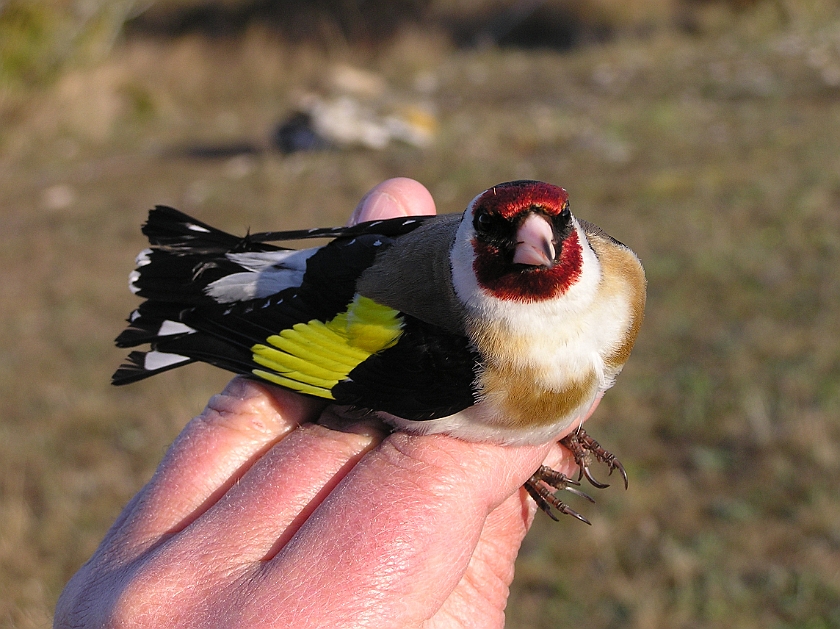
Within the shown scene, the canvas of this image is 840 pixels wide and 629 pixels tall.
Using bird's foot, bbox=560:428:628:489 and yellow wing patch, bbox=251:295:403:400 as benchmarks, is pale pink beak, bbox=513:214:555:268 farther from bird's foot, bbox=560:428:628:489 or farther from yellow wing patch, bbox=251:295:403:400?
bird's foot, bbox=560:428:628:489

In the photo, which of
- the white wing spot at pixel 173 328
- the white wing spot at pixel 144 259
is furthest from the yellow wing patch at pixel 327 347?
the white wing spot at pixel 144 259

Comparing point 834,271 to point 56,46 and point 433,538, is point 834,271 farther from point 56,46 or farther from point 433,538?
point 56,46

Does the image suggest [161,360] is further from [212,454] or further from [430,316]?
[430,316]

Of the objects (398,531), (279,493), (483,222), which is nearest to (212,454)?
(279,493)

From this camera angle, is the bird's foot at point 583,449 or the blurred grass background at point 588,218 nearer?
the bird's foot at point 583,449

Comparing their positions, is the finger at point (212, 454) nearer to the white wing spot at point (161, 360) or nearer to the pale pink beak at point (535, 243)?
the white wing spot at point (161, 360)

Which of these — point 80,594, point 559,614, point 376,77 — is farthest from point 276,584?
point 376,77
